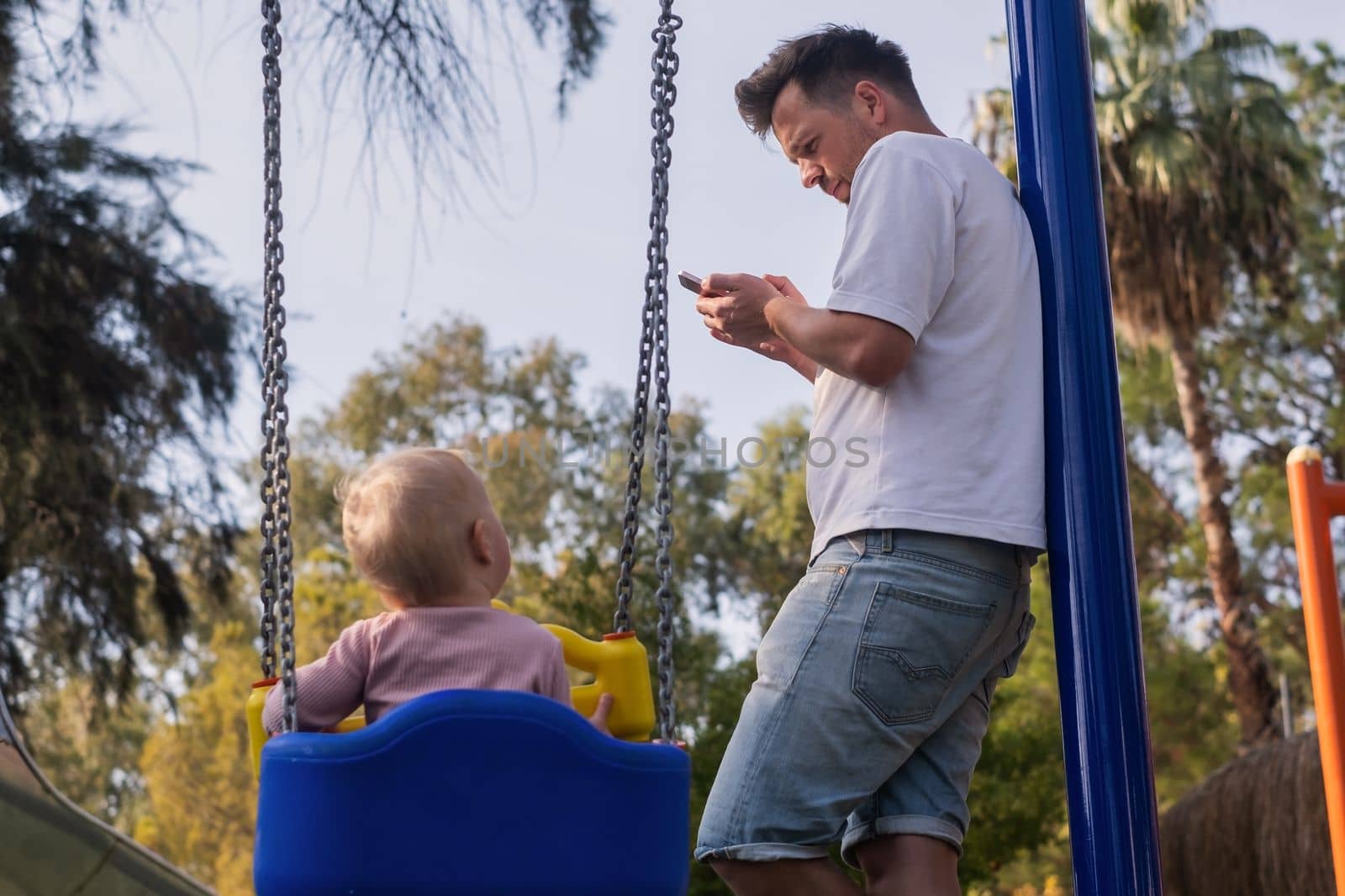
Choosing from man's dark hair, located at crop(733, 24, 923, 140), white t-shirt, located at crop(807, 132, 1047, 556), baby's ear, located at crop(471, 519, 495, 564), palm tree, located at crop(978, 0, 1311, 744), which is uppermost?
palm tree, located at crop(978, 0, 1311, 744)

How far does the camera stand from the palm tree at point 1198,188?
39.9ft

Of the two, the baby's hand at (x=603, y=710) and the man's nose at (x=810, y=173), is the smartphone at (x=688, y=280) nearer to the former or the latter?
the man's nose at (x=810, y=173)

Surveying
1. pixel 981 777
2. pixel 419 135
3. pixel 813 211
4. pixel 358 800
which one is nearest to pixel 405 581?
pixel 358 800

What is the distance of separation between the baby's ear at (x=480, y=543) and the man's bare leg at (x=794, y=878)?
44 cm

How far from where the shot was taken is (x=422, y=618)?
160cm

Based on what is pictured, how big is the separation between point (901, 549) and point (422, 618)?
21.6 inches

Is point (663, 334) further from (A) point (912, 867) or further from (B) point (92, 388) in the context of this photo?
(B) point (92, 388)

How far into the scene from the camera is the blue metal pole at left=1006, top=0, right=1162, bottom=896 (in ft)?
5.90

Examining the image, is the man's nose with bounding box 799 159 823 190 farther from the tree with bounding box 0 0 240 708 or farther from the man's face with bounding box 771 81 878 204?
the tree with bounding box 0 0 240 708

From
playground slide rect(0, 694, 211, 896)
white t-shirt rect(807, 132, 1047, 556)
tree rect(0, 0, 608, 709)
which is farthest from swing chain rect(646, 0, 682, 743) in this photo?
tree rect(0, 0, 608, 709)

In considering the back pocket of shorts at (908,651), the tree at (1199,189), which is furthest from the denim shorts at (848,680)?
the tree at (1199,189)

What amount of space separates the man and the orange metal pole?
1.52 m

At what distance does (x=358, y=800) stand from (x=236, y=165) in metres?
20.1

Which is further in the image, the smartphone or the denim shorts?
the smartphone
